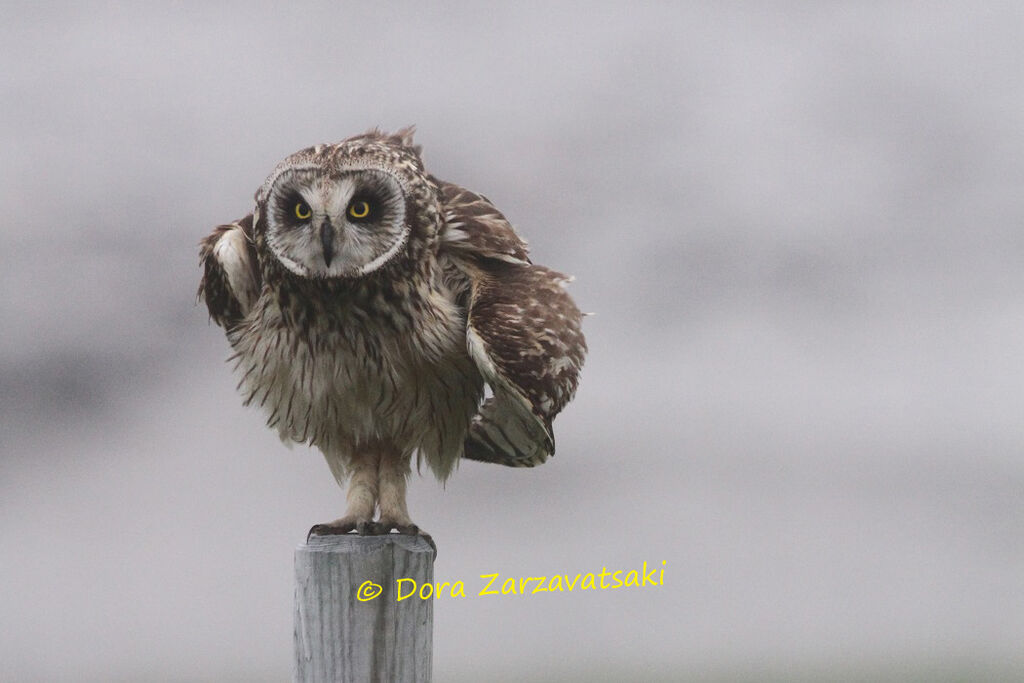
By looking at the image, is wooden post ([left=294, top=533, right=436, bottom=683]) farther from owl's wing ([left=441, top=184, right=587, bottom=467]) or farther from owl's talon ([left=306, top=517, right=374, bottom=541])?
owl's wing ([left=441, top=184, right=587, bottom=467])

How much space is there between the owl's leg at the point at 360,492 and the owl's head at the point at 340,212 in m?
0.74

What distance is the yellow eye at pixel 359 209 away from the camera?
3143 mm

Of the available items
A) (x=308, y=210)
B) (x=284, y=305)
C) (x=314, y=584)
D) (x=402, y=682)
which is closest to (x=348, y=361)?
(x=284, y=305)

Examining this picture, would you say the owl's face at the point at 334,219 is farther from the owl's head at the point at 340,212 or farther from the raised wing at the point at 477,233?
the raised wing at the point at 477,233

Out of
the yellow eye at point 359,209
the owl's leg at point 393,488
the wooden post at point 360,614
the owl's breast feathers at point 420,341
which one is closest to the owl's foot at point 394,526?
the owl's leg at point 393,488

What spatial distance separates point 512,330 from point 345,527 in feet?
2.80

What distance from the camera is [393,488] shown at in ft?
11.8

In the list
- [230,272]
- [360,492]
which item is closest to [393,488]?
[360,492]

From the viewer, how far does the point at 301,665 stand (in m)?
2.90

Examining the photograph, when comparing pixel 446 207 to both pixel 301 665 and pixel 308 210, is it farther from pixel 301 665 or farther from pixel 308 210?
pixel 301 665

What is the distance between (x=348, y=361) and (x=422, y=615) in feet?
2.62

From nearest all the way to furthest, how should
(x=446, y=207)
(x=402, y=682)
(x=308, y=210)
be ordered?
1. (x=402, y=682)
2. (x=308, y=210)
3. (x=446, y=207)

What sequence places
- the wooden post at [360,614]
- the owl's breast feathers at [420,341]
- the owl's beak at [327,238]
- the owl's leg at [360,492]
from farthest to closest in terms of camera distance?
the owl's leg at [360,492], the owl's breast feathers at [420,341], the owl's beak at [327,238], the wooden post at [360,614]

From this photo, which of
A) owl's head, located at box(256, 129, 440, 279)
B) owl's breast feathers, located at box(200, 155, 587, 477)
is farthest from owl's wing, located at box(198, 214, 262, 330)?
owl's head, located at box(256, 129, 440, 279)
